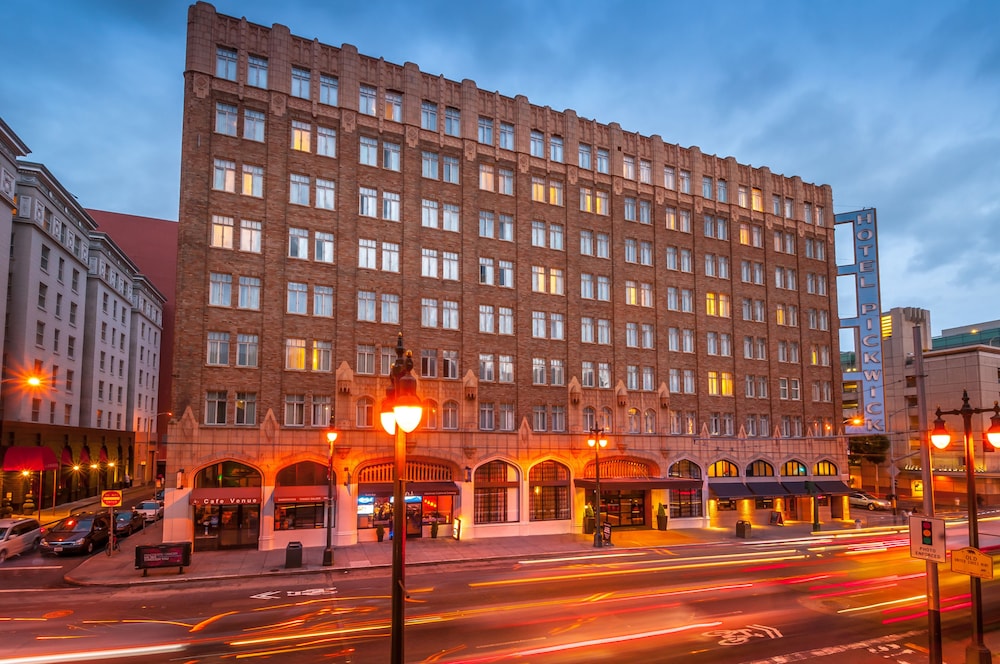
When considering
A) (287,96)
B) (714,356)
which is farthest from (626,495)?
(287,96)

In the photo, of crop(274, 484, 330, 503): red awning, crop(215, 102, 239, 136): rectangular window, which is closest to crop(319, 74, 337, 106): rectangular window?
crop(215, 102, 239, 136): rectangular window

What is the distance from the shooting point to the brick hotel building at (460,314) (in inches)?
1348

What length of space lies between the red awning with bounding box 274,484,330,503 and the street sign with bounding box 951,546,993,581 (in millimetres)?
26322

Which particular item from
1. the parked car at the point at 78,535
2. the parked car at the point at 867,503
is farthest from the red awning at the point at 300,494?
the parked car at the point at 867,503

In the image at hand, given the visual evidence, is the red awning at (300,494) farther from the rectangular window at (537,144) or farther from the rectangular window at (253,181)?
the rectangular window at (537,144)

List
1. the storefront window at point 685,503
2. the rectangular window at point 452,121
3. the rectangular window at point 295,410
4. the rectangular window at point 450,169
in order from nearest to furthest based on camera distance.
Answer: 1. the rectangular window at point 295,410
2. the rectangular window at point 450,169
3. the rectangular window at point 452,121
4. the storefront window at point 685,503

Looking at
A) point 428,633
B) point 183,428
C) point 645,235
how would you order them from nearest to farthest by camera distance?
A: point 428,633
point 183,428
point 645,235

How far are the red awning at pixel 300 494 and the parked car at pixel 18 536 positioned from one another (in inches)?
451

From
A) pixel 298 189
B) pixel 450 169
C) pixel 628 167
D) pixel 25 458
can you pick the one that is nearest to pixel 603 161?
pixel 628 167

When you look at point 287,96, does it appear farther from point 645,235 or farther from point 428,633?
point 428,633

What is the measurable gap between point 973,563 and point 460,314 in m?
29.2

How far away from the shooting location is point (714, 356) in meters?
48.7

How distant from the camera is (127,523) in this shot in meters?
37.5

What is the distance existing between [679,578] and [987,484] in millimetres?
56288
